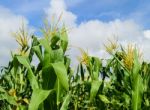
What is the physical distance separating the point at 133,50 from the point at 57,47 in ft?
4.83

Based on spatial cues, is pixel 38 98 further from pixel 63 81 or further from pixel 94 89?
pixel 94 89

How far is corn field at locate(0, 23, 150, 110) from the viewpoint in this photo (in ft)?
13.5

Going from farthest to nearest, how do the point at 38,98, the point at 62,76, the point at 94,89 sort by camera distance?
1. the point at 94,89
2. the point at 62,76
3. the point at 38,98

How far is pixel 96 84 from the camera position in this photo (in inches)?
214

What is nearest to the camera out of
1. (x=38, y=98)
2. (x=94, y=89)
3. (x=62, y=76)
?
(x=38, y=98)

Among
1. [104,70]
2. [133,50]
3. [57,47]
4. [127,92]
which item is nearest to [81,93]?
[104,70]

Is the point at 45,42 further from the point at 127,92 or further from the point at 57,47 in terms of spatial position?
the point at 127,92

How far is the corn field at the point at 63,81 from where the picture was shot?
4.11m

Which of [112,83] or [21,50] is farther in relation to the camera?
[112,83]

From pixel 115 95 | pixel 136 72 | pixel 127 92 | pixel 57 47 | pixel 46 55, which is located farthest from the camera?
pixel 115 95

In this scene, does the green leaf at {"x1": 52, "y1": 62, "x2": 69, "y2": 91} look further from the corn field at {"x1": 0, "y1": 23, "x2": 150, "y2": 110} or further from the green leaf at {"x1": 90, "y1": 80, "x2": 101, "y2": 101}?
the green leaf at {"x1": 90, "y1": 80, "x2": 101, "y2": 101}

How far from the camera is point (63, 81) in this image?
3.92 meters

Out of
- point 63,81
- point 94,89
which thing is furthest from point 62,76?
point 94,89

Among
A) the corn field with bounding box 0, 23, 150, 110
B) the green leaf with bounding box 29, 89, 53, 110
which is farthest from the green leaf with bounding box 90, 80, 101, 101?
the green leaf with bounding box 29, 89, 53, 110
